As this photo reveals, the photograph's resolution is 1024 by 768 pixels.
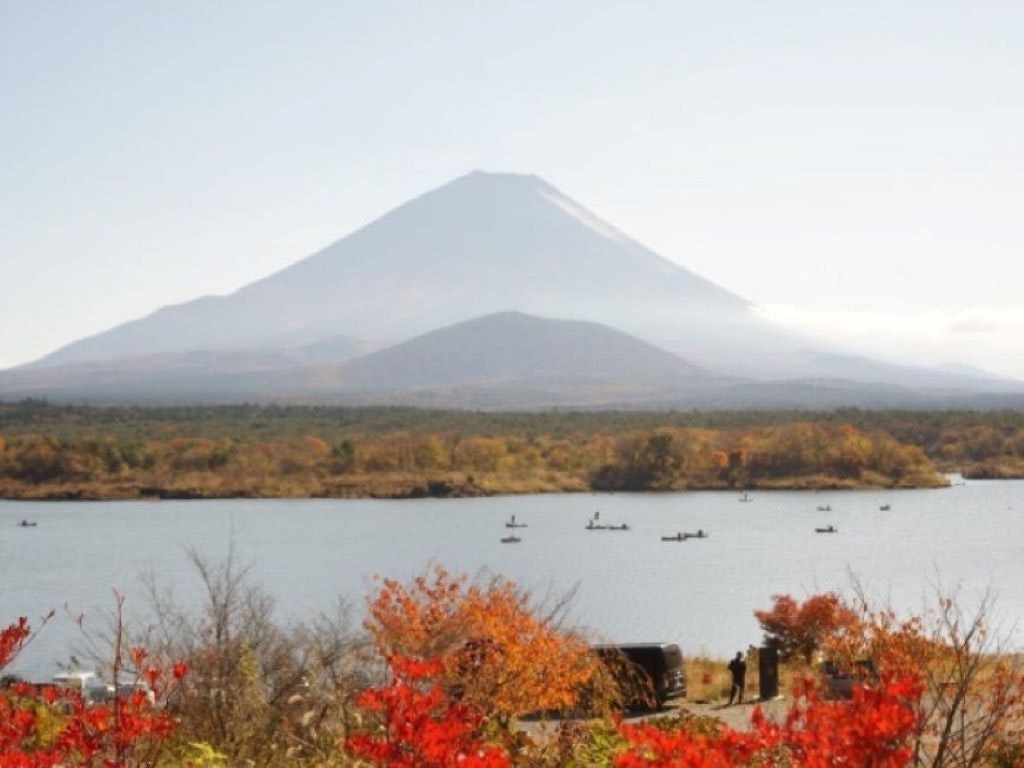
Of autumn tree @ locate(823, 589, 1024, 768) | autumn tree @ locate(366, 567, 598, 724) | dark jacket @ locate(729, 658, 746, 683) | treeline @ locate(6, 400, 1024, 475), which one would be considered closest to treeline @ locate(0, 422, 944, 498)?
treeline @ locate(6, 400, 1024, 475)

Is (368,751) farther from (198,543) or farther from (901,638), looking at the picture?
(198,543)

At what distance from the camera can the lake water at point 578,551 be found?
39.4 m

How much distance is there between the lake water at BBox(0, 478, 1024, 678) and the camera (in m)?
39.4

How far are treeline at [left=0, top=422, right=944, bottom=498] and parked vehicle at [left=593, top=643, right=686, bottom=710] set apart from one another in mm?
62626

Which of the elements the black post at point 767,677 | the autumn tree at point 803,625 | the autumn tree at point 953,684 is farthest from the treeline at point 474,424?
the autumn tree at point 953,684

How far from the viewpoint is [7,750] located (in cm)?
696

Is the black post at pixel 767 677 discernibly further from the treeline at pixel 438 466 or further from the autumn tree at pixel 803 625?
the treeline at pixel 438 466

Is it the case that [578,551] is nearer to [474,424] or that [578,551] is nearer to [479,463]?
[479,463]

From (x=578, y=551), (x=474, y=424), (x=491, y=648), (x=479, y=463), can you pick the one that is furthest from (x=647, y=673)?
(x=474, y=424)

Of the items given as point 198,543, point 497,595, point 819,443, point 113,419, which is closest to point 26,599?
point 198,543

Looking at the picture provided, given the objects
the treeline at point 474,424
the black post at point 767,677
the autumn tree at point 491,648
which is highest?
the treeline at point 474,424

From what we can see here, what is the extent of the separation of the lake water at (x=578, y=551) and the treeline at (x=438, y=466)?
3602 mm

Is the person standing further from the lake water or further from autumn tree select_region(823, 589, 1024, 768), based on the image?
the lake water

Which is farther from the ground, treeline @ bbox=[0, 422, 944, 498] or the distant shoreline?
treeline @ bbox=[0, 422, 944, 498]
